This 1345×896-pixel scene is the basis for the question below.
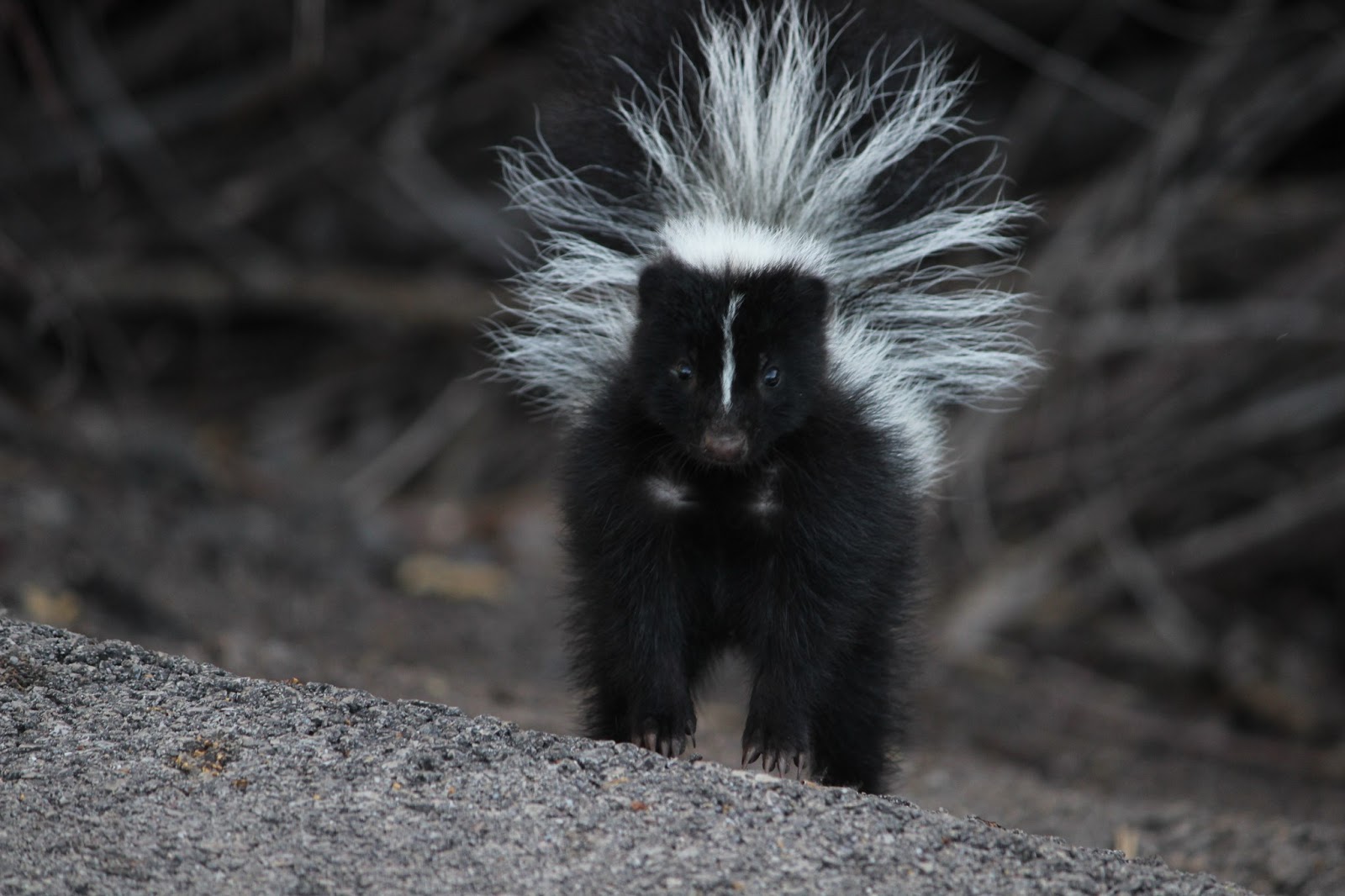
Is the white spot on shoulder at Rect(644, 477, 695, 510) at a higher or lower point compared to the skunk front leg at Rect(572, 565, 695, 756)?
higher

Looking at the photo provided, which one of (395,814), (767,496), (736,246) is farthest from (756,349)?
(395,814)

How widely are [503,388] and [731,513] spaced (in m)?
5.58

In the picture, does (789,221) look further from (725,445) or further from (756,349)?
(725,445)

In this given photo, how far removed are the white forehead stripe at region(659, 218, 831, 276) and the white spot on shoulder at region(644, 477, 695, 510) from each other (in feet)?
1.90

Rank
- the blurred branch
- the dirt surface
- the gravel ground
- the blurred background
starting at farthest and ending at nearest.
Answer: the blurred background, the blurred branch, the dirt surface, the gravel ground

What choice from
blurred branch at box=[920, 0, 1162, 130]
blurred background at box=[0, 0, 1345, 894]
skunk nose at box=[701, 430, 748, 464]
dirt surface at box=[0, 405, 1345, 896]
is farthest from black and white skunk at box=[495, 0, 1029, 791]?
blurred background at box=[0, 0, 1345, 894]

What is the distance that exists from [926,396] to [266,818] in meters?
2.61

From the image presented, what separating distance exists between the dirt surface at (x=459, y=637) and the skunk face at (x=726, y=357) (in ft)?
5.70

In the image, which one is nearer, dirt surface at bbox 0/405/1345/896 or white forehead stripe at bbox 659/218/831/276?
white forehead stripe at bbox 659/218/831/276

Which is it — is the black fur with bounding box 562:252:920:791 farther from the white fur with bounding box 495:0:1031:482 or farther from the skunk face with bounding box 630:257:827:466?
the white fur with bounding box 495:0:1031:482

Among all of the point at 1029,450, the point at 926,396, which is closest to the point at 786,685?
the point at 926,396

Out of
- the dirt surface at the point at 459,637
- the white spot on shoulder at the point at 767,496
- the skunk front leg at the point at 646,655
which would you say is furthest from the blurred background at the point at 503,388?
the white spot on shoulder at the point at 767,496

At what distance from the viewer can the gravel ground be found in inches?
114

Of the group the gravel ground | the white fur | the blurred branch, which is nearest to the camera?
the gravel ground
